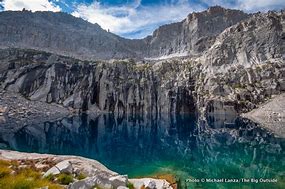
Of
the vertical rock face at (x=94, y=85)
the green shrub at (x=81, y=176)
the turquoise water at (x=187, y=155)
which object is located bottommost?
the turquoise water at (x=187, y=155)

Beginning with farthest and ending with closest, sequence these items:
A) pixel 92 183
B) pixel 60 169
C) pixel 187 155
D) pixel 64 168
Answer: pixel 187 155 → pixel 64 168 → pixel 60 169 → pixel 92 183

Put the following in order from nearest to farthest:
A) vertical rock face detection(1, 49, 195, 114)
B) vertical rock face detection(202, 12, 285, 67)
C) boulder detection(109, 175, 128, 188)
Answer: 1. boulder detection(109, 175, 128, 188)
2. vertical rock face detection(1, 49, 195, 114)
3. vertical rock face detection(202, 12, 285, 67)

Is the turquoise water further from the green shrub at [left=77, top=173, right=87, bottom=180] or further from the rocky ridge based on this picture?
the rocky ridge

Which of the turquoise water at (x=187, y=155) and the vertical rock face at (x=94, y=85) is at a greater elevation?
the vertical rock face at (x=94, y=85)

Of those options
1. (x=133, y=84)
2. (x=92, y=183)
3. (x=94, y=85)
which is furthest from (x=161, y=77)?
(x=92, y=183)

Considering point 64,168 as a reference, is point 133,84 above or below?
above

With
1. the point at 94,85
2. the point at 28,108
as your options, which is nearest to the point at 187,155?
the point at 28,108

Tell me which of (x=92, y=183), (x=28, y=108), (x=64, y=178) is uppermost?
(x=28, y=108)

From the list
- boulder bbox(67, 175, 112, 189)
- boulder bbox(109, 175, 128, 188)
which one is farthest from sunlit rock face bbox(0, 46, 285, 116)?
boulder bbox(67, 175, 112, 189)

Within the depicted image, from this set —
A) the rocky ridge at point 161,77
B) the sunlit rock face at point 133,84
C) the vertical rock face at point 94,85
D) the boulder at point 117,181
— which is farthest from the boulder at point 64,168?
the vertical rock face at point 94,85

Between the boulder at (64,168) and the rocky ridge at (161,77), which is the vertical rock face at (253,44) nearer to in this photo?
the rocky ridge at (161,77)

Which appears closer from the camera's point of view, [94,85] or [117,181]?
[117,181]

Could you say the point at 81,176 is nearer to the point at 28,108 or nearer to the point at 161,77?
the point at 28,108

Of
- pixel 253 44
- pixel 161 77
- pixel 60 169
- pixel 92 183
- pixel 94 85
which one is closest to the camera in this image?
pixel 92 183
